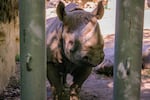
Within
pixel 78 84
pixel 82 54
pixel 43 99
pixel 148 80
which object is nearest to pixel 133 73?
pixel 43 99

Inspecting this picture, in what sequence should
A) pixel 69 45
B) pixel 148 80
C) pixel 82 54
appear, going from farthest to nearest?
1. pixel 148 80
2. pixel 69 45
3. pixel 82 54

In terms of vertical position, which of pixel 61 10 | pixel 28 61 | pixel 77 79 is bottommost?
pixel 77 79

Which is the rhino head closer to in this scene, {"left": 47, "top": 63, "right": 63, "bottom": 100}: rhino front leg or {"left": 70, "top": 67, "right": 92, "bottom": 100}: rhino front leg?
{"left": 47, "top": 63, "right": 63, "bottom": 100}: rhino front leg

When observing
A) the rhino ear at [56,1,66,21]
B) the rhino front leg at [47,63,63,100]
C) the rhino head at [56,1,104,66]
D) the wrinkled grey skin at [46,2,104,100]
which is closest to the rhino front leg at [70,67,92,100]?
the wrinkled grey skin at [46,2,104,100]

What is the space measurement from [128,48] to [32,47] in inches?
18.0

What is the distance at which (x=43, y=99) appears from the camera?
2008mm

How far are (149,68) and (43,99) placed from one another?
20.9ft

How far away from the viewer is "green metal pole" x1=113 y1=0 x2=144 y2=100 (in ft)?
6.14

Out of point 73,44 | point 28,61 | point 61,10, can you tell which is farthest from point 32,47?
point 61,10

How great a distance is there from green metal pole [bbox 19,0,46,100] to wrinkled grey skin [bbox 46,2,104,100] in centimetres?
190

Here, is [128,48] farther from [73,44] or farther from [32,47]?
[73,44]

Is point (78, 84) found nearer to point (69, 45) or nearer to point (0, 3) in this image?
point (69, 45)

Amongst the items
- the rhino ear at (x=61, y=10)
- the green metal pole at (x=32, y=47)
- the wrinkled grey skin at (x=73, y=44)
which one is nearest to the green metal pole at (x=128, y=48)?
the green metal pole at (x=32, y=47)

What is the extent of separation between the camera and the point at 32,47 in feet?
6.34
